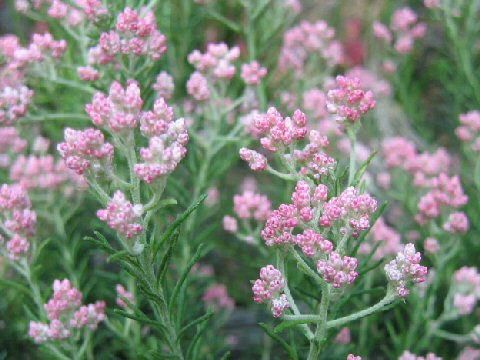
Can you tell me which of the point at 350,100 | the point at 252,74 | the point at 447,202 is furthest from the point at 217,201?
the point at 350,100

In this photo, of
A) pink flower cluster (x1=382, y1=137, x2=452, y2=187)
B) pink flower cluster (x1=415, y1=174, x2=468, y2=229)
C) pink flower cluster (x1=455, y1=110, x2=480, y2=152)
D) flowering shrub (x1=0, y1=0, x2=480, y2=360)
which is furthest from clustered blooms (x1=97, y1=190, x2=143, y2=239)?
pink flower cluster (x1=455, y1=110, x2=480, y2=152)

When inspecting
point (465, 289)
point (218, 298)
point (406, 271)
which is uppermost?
point (406, 271)

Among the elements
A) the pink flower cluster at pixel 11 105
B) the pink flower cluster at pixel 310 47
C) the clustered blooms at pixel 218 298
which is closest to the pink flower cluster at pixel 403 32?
the pink flower cluster at pixel 310 47

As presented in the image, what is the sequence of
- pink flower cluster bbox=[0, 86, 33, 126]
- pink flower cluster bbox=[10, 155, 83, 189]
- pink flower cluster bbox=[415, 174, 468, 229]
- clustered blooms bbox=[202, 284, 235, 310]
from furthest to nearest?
clustered blooms bbox=[202, 284, 235, 310] → pink flower cluster bbox=[10, 155, 83, 189] → pink flower cluster bbox=[415, 174, 468, 229] → pink flower cluster bbox=[0, 86, 33, 126]

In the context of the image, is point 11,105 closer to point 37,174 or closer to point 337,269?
point 37,174

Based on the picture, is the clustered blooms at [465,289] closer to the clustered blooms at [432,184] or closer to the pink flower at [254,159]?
the clustered blooms at [432,184]

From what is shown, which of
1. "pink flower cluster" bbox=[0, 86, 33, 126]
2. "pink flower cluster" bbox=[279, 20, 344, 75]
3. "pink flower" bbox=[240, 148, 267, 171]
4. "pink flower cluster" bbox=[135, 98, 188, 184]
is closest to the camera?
"pink flower cluster" bbox=[135, 98, 188, 184]

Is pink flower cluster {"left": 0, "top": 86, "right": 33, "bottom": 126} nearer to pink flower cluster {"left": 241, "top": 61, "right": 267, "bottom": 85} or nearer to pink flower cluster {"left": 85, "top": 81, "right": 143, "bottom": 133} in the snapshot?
pink flower cluster {"left": 85, "top": 81, "right": 143, "bottom": 133}
